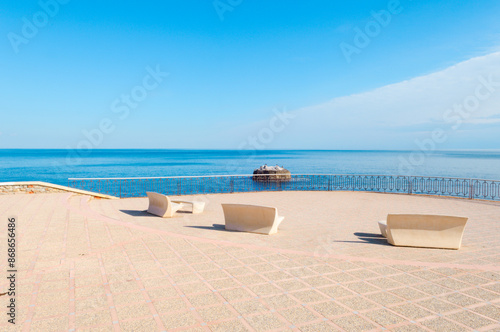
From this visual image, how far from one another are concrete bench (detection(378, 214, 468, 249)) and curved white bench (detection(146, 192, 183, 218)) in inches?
237

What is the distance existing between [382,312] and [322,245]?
9.22ft

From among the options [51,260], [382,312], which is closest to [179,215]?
[51,260]

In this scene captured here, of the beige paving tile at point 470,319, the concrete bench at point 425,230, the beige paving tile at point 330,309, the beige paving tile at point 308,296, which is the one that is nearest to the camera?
the beige paving tile at point 470,319

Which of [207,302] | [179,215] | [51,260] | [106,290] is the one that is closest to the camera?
[207,302]

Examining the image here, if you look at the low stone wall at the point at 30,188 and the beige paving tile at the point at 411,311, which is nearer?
the beige paving tile at the point at 411,311

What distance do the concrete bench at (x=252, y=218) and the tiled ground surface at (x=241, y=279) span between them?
36cm

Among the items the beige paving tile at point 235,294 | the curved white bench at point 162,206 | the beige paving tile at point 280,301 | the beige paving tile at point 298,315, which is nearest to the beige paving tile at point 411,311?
the beige paving tile at point 298,315

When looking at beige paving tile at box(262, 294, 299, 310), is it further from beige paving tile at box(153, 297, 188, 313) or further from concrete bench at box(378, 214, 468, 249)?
concrete bench at box(378, 214, 468, 249)

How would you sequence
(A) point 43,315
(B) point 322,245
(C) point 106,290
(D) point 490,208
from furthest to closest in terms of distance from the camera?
(D) point 490,208 → (B) point 322,245 → (C) point 106,290 → (A) point 43,315

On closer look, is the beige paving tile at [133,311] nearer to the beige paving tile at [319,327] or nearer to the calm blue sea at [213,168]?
the beige paving tile at [319,327]

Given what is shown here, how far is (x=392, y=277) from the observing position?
4621mm

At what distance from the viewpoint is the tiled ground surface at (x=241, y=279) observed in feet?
10.9

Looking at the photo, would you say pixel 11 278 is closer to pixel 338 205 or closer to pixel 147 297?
pixel 147 297

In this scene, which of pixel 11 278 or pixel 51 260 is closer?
pixel 11 278
